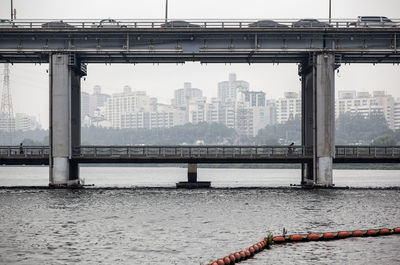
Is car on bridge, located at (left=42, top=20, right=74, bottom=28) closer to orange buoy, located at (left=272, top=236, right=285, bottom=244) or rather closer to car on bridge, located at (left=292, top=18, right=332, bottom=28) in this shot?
car on bridge, located at (left=292, top=18, right=332, bottom=28)

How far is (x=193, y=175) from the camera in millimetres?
83125

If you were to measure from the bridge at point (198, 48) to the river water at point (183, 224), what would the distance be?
5676 millimetres

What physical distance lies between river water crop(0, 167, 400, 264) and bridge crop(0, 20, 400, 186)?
18.6ft

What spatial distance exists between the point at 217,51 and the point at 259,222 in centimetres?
3370

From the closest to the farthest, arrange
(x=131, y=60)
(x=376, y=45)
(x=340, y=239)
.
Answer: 1. (x=340, y=239)
2. (x=376, y=45)
3. (x=131, y=60)

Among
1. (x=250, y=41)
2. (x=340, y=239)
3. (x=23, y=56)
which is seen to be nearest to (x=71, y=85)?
(x=23, y=56)

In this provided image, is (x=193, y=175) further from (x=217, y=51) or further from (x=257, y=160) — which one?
(x=217, y=51)

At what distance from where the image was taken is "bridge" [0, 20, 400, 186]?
2950 inches

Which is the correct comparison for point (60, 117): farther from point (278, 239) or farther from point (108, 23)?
point (278, 239)

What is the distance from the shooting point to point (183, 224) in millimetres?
46188

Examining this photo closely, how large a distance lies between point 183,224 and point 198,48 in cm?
3511

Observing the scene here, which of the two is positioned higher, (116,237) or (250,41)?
(250,41)

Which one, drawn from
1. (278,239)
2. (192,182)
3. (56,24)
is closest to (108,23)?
(56,24)

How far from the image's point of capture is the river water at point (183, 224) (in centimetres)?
3366
